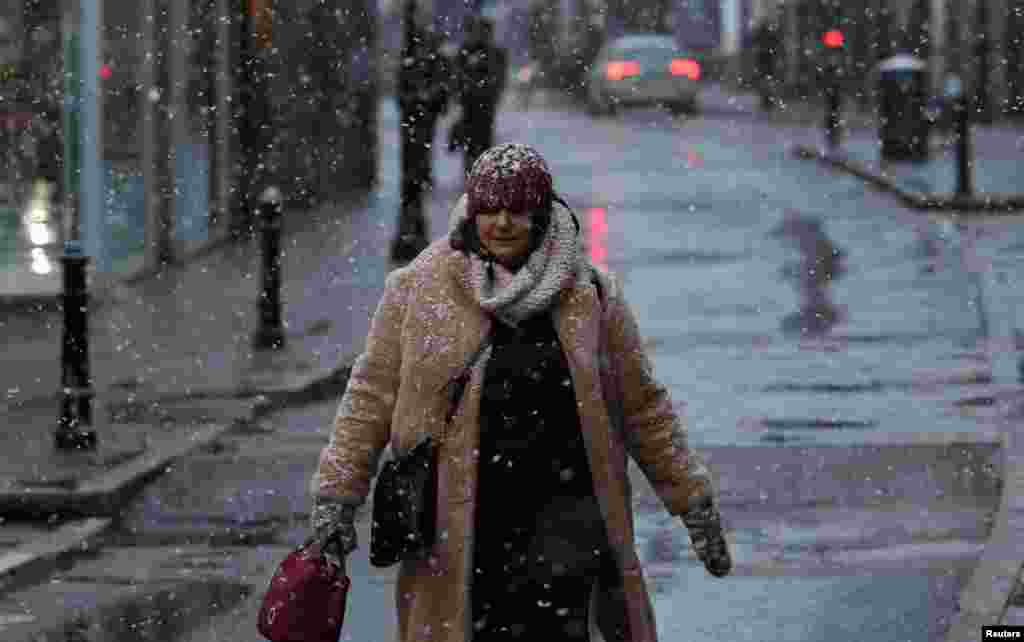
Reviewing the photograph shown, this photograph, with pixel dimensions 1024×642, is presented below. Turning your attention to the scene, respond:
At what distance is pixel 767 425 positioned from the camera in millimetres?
12914

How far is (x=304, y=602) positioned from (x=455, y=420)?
52 cm

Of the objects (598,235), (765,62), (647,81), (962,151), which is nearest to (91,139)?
(598,235)

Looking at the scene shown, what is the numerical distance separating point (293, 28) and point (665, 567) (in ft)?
60.2

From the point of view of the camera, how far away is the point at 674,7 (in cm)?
6931

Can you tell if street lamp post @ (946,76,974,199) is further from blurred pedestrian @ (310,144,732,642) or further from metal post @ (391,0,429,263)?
blurred pedestrian @ (310,144,732,642)

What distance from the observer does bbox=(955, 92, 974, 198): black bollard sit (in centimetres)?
2622

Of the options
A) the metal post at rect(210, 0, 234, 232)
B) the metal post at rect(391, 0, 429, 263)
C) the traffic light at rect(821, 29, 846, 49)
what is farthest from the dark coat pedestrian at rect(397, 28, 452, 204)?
the traffic light at rect(821, 29, 846, 49)

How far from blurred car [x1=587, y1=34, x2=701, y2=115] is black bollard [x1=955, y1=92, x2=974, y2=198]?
21.9 m

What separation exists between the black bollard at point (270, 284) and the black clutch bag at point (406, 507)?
10254mm

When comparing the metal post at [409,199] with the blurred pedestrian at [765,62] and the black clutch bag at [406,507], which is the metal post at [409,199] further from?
the blurred pedestrian at [765,62]

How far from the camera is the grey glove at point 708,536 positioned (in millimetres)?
5742

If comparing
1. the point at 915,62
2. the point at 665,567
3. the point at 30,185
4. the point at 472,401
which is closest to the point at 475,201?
the point at 472,401

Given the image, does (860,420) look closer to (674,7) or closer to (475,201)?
(475,201)

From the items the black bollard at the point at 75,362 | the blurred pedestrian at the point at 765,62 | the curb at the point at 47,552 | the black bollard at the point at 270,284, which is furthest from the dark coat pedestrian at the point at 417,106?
the blurred pedestrian at the point at 765,62
